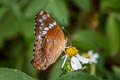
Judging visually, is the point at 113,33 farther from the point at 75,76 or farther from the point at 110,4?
the point at 75,76

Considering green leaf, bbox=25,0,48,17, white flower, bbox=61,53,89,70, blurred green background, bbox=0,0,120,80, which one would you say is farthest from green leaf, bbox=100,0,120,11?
white flower, bbox=61,53,89,70

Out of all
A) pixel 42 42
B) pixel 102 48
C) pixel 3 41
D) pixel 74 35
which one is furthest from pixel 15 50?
pixel 42 42

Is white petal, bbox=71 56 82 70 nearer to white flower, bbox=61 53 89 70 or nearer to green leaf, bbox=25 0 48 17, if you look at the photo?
white flower, bbox=61 53 89 70

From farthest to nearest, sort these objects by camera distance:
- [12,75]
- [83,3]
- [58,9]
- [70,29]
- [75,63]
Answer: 1. [70,29]
2. [83,3]
3. [58,9]
4. [75,63]
5. [12,75]

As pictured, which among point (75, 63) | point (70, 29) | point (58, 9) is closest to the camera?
point (75, 63)

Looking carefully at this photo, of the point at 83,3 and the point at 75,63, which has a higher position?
the point at 83,3

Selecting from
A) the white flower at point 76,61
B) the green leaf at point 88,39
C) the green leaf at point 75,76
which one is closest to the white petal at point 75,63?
the white flower at point 76,61

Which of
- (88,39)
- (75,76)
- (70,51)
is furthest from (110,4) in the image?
(75,76)

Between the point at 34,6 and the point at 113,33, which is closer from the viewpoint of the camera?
the point at 34,6

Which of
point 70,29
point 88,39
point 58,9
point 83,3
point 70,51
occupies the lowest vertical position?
point 70,51
